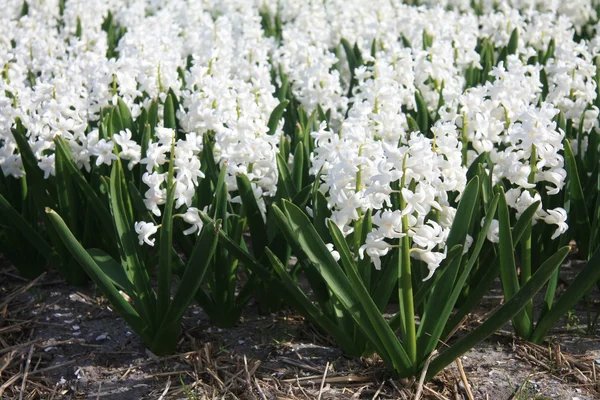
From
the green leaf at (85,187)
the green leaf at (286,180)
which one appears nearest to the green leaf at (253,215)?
the green leaf at (286,180)

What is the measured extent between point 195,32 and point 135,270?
3110 mm

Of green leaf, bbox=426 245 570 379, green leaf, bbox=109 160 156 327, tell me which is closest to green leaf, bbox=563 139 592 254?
green leaf, bbox=426 245 570 379

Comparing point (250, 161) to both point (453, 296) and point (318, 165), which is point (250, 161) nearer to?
point (318, 165)

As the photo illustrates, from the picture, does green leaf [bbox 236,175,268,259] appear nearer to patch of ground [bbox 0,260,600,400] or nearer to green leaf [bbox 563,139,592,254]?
patch of ground [bbox 0,260,600,400]

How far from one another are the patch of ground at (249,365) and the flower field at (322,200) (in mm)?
70

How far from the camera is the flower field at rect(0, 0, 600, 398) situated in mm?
2520

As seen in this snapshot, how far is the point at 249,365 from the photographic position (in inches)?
114

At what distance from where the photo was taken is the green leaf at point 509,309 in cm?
239

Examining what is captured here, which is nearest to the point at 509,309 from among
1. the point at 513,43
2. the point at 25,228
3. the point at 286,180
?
the point at 286,180

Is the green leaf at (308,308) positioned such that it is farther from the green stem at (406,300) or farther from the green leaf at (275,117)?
the green leaf at (275,117)

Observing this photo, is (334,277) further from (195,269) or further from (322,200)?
(195,269)

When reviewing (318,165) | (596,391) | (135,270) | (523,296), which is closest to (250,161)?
(318,165)

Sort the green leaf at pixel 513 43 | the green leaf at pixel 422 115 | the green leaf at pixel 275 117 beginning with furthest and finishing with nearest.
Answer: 1. the green leaf at pixel 513 43
2. the green leaf at pixel 422 115
3. the green leaf at pixel 275 117

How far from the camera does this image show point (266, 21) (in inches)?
290
